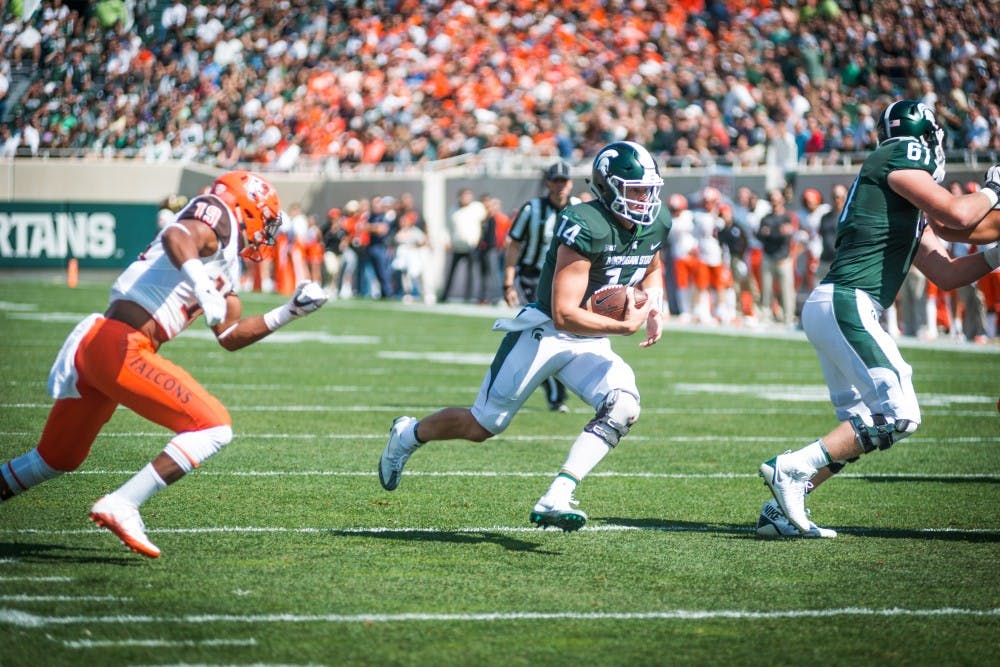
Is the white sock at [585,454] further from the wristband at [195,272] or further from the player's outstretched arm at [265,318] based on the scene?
the wristband at [195,272]

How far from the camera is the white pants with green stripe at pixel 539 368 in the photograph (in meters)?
6.51

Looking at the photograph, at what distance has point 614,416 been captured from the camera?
6363 millimetres

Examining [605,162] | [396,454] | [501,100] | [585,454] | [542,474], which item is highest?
[501,100]

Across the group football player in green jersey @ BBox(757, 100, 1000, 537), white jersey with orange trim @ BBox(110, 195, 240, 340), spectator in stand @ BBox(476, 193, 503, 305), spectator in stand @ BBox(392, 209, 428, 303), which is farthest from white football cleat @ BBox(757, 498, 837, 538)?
spectator in stand @ BBox(392, 209, 428, 303)

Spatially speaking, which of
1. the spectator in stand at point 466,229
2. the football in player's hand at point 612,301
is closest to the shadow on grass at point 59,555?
the football in player's hand at point 612,301

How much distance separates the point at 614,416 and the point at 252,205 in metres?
1.81

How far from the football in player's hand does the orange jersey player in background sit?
4.23 ft

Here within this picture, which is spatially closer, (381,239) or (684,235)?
(684,235)

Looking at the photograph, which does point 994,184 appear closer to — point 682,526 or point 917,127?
point 917,127

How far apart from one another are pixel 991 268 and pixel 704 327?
15460mm

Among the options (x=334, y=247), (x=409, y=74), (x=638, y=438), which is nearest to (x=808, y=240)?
(x=334, y=247)

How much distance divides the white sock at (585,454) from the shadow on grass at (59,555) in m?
1.85

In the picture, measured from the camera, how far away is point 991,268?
6535 mm

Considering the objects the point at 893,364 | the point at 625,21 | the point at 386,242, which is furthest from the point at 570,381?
the point at 625,21
